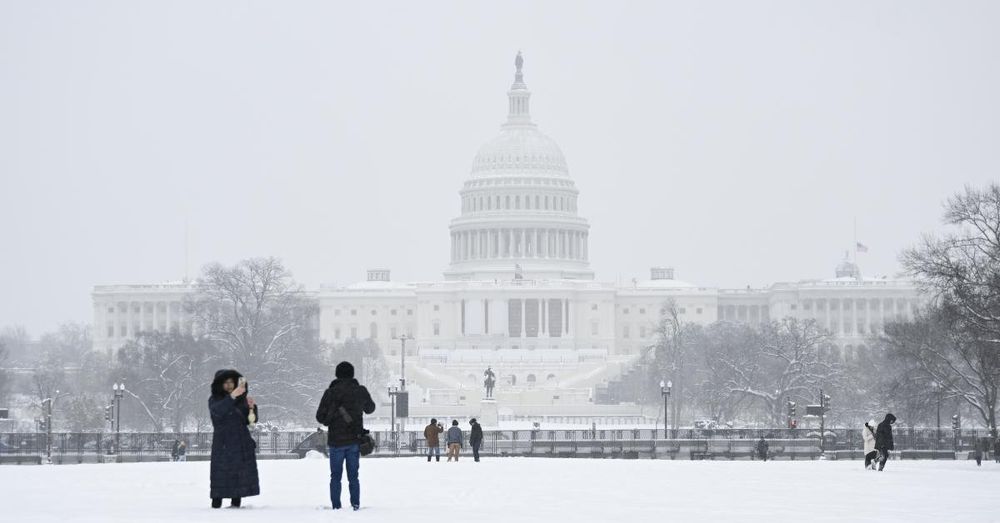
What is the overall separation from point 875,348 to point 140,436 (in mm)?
58266

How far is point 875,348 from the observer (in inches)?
4245

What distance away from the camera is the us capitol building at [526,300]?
7131 inches

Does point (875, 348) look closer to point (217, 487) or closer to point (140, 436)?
point (140, 436)

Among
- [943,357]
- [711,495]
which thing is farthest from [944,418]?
[711,495]

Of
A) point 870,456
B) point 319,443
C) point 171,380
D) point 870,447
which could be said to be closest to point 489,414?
point 171,380

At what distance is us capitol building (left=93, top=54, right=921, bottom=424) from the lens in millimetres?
181125

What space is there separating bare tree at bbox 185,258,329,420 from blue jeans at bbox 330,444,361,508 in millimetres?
60189

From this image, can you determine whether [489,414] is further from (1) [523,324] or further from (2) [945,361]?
(1) [523,324]

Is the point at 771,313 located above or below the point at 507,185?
below

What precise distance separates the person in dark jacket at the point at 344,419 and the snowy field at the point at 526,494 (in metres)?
0.57

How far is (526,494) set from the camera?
26.8 m

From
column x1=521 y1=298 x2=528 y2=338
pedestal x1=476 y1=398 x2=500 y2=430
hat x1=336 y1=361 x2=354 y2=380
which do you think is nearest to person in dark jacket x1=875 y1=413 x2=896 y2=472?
hat x1=336 y1=361 x2=354 y2=380

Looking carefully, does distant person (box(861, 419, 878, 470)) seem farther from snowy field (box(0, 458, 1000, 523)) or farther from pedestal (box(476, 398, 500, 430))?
pedestal (box(476, 398, 500, 430))

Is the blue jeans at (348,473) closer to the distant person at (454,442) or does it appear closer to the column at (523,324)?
the distant person at (454,442)
